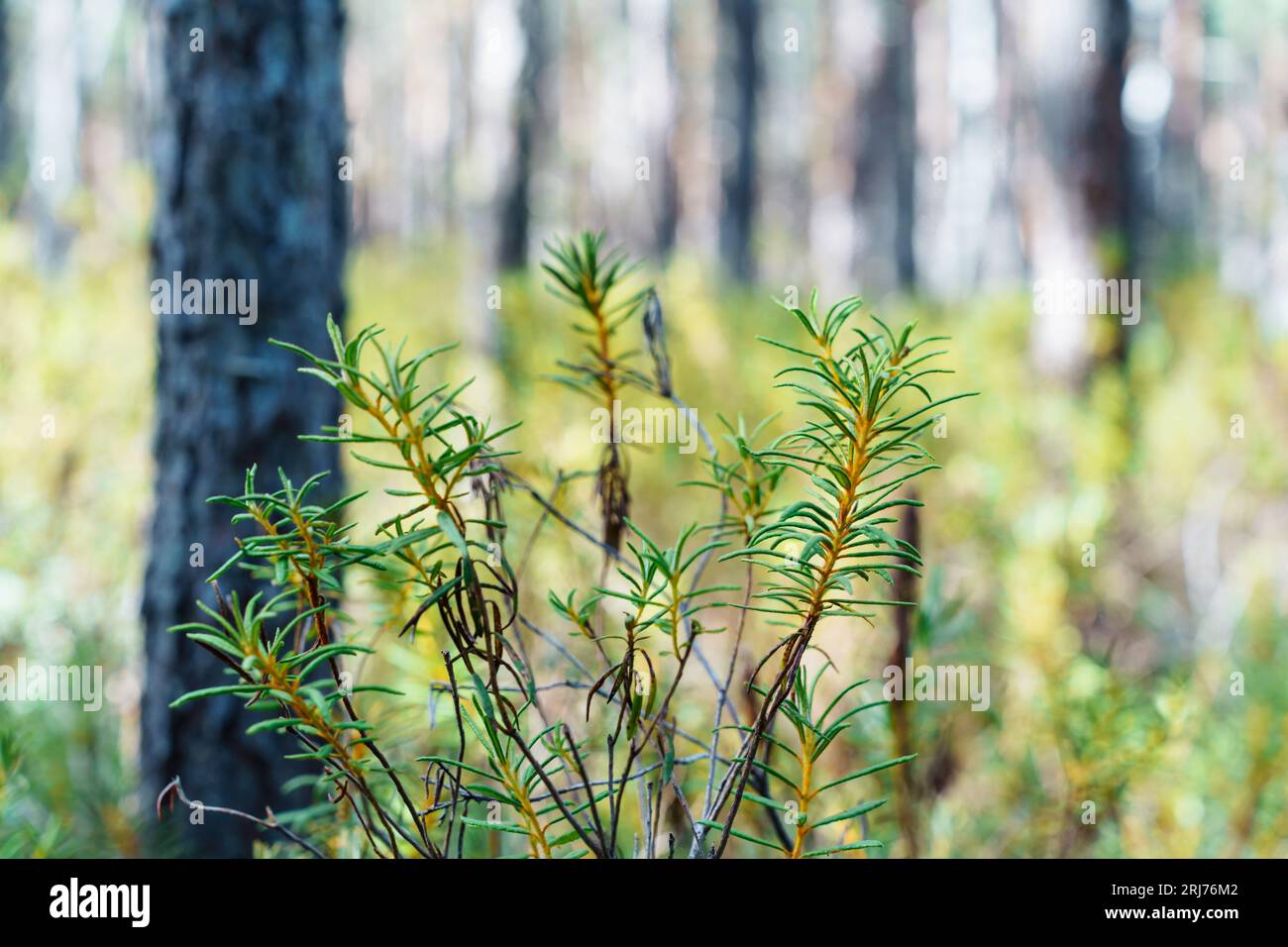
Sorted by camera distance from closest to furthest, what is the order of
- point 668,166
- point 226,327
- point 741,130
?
point 226,327 → point 668,166 → point 741,130

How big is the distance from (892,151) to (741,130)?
8.42ft

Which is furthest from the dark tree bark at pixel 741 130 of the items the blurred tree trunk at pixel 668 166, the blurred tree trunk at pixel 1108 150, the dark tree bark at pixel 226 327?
the dark tree bark at pixel 226 327

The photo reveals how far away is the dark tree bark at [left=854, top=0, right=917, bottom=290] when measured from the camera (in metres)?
12.0

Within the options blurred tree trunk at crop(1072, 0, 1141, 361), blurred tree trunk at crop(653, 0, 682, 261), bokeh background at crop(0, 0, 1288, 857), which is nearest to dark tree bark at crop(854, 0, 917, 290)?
→ blurred tree trunk at crop(653, 0, 682, 261)

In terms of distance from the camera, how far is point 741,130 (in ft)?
45.3

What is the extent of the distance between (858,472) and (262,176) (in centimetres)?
147

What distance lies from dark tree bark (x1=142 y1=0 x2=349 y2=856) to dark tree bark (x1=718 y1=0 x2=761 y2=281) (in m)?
11.6

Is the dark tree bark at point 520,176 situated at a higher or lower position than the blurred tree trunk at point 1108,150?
higher

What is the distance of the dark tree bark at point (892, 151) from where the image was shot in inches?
473

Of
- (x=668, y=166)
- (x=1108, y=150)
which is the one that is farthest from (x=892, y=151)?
(x=1108, y=150)

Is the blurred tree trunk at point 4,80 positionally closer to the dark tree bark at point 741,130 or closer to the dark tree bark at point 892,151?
the dark tree bark at point 741,130

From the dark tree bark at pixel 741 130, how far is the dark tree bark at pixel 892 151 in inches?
65.3

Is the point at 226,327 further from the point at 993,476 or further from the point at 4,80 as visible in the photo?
the point at 4,80
